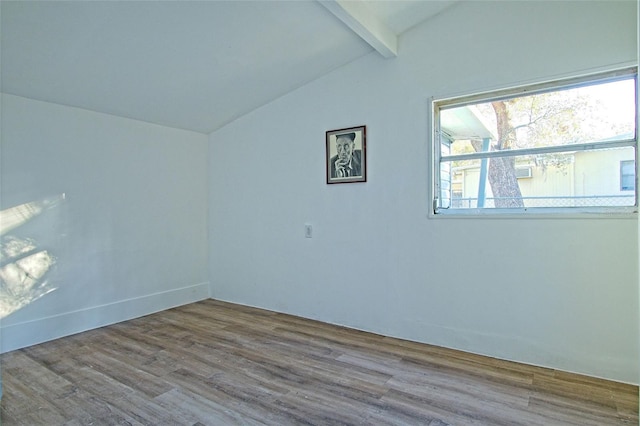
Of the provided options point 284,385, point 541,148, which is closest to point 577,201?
point 541,148

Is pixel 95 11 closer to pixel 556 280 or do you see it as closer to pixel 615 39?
pixel 615 39

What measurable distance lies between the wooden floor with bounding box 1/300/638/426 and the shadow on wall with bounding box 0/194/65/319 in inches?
16.9

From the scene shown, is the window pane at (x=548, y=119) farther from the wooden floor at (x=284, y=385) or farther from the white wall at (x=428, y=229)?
the wooden floor at (x=284, y=385)

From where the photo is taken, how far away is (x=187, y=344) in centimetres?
294

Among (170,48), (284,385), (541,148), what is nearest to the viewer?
(284,385)

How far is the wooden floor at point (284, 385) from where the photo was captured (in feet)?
6.32

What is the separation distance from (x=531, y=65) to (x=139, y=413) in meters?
3.35

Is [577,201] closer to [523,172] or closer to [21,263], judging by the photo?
[523,172]

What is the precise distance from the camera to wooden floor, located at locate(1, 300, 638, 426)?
1.93m

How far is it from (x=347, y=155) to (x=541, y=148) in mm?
1554

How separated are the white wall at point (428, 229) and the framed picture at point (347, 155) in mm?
81

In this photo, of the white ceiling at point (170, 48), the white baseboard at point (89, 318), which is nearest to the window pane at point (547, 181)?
the white ceiling at point (170, 48)

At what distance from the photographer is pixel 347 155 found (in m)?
3.34

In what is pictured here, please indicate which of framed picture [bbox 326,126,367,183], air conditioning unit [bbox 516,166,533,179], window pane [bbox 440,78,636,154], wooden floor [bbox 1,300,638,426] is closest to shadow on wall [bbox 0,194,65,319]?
wooden floor [bbox 1,300,638,426]
